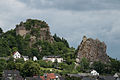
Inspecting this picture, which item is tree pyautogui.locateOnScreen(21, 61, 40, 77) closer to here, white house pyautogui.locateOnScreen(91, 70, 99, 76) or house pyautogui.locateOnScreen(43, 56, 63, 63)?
white house pyautogui.locateOnScreen(91, 70, 99, 76)

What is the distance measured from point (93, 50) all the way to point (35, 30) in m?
22.6

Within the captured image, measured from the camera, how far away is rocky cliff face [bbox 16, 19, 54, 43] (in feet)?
495

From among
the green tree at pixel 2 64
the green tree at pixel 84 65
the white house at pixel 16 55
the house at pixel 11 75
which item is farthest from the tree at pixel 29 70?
the green tree at pixel 84 65

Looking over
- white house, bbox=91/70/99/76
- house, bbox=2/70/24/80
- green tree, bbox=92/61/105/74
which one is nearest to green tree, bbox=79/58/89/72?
green tree, bbox=92/61/105/74

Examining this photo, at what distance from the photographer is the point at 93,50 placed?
14462 centimetres

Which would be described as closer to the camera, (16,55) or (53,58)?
(16,55)

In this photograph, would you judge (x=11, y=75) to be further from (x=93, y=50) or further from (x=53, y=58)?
(x=93, y=50)

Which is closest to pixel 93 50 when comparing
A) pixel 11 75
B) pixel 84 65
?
pixel 84 65

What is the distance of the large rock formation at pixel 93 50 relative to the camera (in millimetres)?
143750

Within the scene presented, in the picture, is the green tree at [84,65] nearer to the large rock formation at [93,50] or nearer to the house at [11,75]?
the large rock formation at [93,50]

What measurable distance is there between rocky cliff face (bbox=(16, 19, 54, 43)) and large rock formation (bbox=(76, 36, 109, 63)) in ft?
47.7

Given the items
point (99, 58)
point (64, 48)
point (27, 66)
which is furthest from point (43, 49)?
point (27, 66)

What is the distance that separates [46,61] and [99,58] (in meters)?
20.5

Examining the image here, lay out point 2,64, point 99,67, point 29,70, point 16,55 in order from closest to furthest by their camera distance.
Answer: point 29,70
point 2,64
point 99,67
point 16,55
